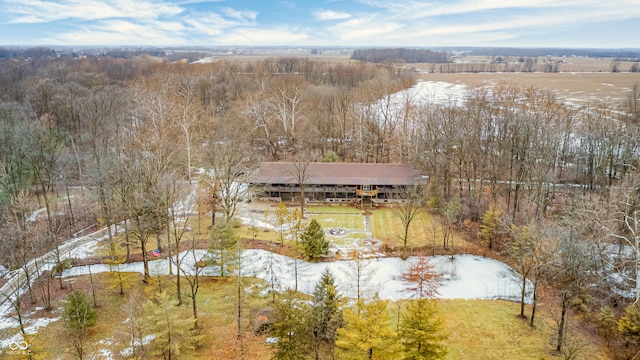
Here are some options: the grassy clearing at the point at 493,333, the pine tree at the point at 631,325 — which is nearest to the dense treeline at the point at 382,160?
the pine tree at the point at 631,325

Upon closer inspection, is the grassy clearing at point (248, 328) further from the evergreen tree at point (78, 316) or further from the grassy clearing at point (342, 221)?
the grassy clearing at point (342, 221)

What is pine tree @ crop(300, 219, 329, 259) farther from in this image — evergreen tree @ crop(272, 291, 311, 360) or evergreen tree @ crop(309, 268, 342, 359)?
evergreen tree @ crop(272, 291, 311, 360)

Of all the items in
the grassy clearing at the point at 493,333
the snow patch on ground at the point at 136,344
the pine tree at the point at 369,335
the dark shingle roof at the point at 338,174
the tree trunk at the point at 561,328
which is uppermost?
the dark shingle roof at the point at 338,174

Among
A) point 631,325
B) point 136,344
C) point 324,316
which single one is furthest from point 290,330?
point 631,325

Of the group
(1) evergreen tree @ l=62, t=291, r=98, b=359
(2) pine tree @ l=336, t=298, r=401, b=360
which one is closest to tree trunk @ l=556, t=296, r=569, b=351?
(2) pine tree @ l=336, t=298, r=401, b=360

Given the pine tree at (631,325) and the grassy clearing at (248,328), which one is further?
the grassy clearing at (248,328)

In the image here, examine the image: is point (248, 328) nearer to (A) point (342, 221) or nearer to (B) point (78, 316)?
(B) point (78, 316)
